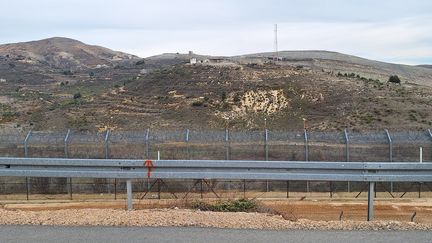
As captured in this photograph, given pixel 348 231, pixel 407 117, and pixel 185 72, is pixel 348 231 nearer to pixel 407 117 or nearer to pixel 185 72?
pixel 407 117

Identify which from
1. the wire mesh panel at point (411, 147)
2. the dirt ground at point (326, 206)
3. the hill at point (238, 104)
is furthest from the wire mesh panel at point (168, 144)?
the hill at point (238, 104)

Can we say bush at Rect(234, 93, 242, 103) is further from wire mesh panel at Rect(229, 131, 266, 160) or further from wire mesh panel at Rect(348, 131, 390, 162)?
wire mesh panel at Rect(229, 131, 266, 160)

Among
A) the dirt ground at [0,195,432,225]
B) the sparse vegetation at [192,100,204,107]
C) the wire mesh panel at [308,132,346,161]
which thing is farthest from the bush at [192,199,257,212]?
the sparse vegetation at [192,100,204,107]

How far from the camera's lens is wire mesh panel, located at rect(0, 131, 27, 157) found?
79.0 ft

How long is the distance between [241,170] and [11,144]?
1804 cm

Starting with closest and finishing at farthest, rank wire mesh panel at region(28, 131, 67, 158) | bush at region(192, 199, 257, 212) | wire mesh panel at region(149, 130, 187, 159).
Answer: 1. bush at region(192, 199, 257, 212)
2. wire mesh panel at region(28, 131, 67, 158)
3. wire mesh panel at region(149, 130, 187, 159)

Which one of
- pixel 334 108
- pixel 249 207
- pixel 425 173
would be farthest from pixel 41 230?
pixel 334 108

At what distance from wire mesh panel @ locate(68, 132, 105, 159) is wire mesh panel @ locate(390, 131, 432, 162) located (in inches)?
517

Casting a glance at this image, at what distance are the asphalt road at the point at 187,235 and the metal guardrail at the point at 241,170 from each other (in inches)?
72.1

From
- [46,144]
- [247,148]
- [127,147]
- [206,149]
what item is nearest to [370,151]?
[247,148]

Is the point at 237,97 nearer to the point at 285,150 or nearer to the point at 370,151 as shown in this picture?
the point at 285,150

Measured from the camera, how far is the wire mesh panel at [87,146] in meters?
24.6

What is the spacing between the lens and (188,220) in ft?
27.7

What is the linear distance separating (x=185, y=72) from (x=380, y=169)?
246 feet
